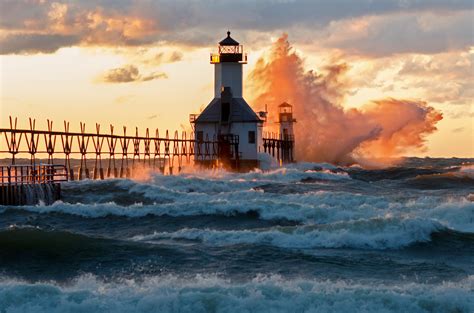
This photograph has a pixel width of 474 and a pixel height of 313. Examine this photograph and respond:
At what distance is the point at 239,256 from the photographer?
61.8 feet

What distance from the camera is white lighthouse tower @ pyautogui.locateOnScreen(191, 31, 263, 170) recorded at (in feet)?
192

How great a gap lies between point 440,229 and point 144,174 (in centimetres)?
2925

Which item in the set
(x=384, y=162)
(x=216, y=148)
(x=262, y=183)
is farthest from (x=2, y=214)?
(x=384, y=162)

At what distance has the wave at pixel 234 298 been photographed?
44.7ft

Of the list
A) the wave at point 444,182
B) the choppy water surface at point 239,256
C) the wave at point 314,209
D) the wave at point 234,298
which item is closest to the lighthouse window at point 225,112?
the wave at point 444,182

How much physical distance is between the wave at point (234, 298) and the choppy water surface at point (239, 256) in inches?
0.7

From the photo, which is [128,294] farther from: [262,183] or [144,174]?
[144,174]

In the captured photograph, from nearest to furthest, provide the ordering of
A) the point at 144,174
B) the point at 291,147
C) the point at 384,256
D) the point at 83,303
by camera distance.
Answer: the point at 83,303 → the point at 384,256 → the point at 144,174 → the point at 291,147

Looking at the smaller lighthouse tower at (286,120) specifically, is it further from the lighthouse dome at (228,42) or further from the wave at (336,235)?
the wave at (336,235)

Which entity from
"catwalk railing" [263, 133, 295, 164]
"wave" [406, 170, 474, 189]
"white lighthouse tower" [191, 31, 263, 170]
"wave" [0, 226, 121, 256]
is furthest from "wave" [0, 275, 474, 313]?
"catwalk railing" [263, 133, 295, 164]

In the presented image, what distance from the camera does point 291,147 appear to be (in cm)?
7712

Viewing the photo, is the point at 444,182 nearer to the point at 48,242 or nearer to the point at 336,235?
the point at 336,235

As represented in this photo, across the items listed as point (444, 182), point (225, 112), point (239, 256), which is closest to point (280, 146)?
point (225, 112)

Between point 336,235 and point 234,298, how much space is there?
24.3 ft
